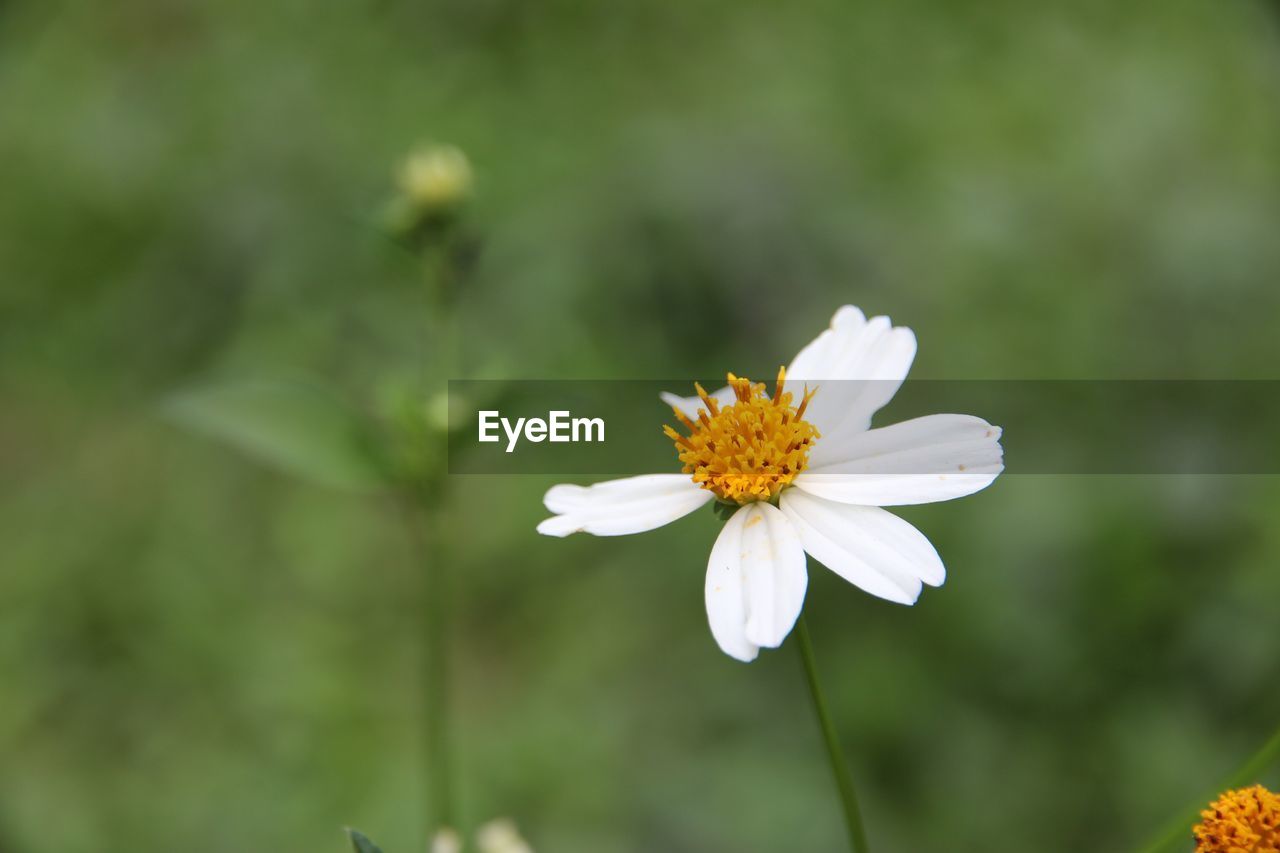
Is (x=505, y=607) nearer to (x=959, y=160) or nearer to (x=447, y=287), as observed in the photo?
(x=447, y=287)

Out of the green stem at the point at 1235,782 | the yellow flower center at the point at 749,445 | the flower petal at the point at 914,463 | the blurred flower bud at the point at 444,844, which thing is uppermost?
the yellow flower center at the point at 749,445

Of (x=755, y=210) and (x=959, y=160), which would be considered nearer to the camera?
(x=755, y=210)

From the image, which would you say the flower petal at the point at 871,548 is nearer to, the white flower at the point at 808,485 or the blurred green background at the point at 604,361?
the white flower at the point at 808,485

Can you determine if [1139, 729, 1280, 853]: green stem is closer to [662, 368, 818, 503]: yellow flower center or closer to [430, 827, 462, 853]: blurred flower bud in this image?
[662, 368, 818, 503]: yellow flower center

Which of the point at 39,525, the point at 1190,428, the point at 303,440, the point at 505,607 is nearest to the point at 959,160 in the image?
the point at 1190,428

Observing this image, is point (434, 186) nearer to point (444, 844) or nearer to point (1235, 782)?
point (444, 844)

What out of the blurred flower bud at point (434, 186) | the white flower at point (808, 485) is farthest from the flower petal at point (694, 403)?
the blurred flower bud at point (434, 186)

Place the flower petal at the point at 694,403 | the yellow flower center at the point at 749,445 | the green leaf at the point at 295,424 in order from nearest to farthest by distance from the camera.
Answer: the yellow flower center at the point at 749,445, the flower petal at the point at 694,403, the green leaf at the point at 295,424

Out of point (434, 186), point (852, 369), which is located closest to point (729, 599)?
point (852, 369)
